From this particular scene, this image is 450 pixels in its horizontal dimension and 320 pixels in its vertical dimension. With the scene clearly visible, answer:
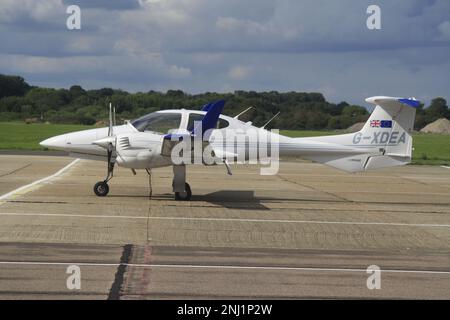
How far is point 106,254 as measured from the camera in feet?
36.2

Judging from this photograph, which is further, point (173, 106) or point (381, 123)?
point (173, 106)

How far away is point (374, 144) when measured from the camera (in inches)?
762

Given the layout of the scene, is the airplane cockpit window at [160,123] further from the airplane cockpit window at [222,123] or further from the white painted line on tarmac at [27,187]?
the white painted line on tarmac at [27,187]

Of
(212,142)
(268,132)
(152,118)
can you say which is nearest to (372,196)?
(268,132)

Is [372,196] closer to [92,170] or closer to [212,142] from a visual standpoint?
[212,142]

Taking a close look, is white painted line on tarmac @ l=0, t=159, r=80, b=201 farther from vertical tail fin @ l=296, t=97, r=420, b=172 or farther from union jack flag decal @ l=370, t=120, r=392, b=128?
→ union jack flag decal @ l=370, t=120, r=392, b=128

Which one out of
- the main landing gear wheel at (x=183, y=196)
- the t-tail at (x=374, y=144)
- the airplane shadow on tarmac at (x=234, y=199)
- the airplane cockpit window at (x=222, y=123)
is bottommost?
the airplane shadow on tarmac at (x=234, y=199)

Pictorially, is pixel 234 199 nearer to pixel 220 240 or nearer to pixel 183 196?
pixel 183 196

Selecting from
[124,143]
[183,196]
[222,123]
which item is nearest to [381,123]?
[222,123]

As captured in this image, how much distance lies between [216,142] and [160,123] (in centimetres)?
142

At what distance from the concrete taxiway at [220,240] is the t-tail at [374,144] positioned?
1.12 m

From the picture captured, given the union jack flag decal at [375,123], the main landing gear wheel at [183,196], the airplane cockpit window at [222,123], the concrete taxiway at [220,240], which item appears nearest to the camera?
the concrete taxiway at [220,240]

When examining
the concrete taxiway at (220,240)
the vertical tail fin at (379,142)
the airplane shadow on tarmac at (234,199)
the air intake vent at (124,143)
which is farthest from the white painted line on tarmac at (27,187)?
the vertical tail fin at (379,142)

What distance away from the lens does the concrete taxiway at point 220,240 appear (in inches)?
362
